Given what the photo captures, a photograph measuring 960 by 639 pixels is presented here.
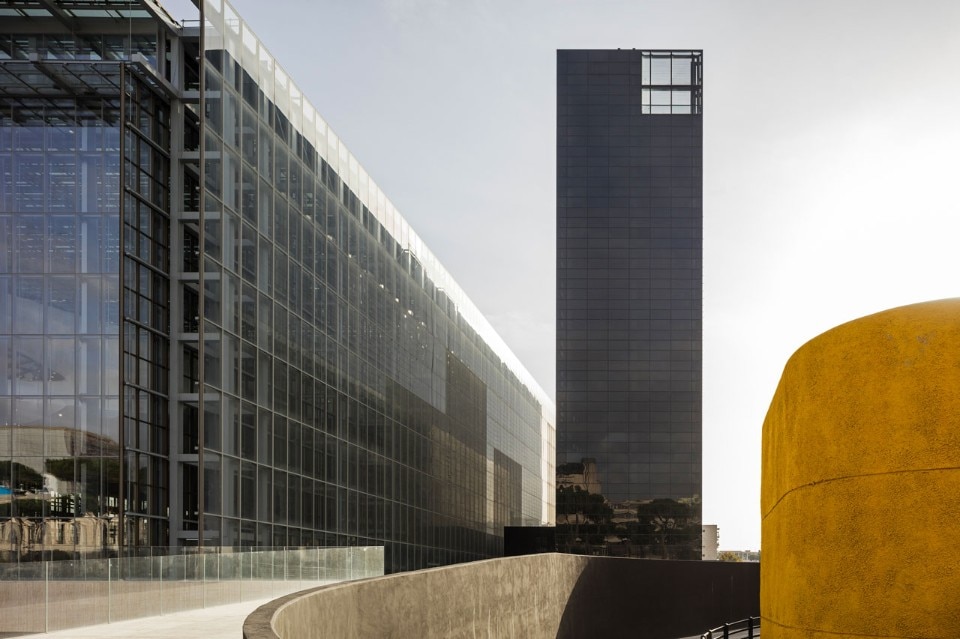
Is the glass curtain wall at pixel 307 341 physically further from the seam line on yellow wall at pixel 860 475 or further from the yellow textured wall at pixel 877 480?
the yellow textured wall at pixel 877 480

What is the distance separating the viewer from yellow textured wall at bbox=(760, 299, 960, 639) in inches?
375

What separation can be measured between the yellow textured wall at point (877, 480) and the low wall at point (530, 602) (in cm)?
457

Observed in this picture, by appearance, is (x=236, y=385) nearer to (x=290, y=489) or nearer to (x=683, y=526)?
(x=290, y=489)

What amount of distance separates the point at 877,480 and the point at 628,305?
8045cm

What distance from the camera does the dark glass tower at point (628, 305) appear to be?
283 feet

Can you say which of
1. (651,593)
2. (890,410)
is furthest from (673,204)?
(890,410)

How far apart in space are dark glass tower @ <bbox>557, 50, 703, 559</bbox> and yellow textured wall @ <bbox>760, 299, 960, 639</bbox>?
7628 centimetres

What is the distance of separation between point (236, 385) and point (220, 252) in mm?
4641

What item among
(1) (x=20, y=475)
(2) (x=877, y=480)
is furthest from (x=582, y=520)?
(2) (x=877, y=480)

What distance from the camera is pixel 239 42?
119 feet

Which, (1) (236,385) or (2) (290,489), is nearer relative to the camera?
(1) (236,385)

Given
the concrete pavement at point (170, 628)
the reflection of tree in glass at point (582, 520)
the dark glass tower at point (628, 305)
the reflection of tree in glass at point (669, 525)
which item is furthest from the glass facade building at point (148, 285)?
the reflection of tree in glass at point (669, 525)

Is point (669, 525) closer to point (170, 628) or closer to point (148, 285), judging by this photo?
point (148, 285)

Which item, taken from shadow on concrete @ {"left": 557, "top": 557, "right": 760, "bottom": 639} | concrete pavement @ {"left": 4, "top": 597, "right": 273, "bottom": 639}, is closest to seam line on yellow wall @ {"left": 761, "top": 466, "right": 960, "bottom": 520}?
concrete pavement @ {"left": 4, "top": 597, "right": 273, "bottom": 639}
